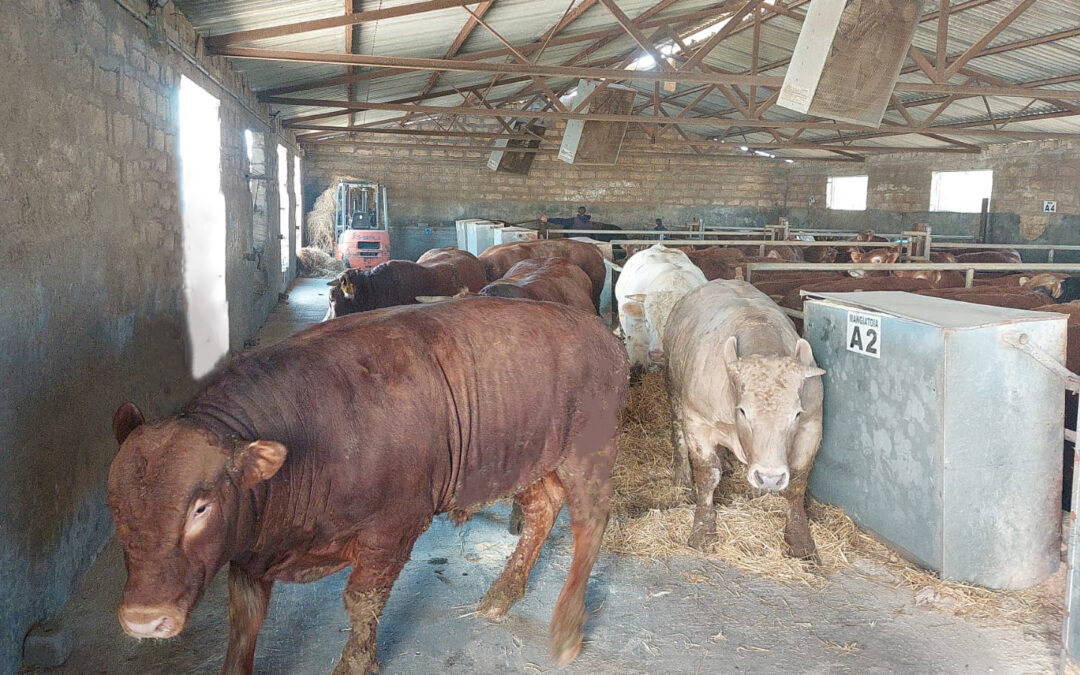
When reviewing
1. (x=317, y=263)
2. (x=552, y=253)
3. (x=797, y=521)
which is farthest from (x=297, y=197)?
(x=797, y=521)

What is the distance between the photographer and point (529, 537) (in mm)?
3770

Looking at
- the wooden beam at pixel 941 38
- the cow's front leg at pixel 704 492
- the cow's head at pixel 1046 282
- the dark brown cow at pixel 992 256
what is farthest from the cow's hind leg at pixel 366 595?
the dark brown cow at pixel 992 256

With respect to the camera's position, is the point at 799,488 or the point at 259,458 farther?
the point at 799,488

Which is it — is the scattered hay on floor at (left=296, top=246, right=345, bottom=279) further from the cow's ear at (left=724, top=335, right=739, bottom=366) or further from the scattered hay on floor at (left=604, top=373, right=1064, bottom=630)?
the cow's ear at (left=724, top=335, right=739, bottom=366)

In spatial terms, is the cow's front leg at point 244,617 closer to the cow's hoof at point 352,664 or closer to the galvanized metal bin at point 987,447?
the cow's hoof at point 352,664

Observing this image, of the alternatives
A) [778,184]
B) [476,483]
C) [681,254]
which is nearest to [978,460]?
[476,483]

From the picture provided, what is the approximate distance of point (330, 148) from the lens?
23.2 meters

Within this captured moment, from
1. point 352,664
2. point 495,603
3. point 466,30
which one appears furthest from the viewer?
point 466,30

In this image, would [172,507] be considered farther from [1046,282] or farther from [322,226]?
[322,226]

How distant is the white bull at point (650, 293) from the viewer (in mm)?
7348

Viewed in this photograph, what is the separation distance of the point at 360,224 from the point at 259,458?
19.3m

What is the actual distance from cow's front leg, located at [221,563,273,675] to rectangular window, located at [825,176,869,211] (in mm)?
23048

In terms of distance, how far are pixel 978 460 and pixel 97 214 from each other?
15.4 ft

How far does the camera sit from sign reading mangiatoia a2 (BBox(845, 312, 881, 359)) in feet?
13.8
